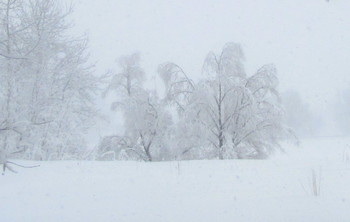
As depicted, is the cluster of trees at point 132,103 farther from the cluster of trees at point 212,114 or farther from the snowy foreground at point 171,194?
the snowy foreground at point 171,194

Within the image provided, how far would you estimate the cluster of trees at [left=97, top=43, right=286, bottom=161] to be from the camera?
1603 centimetres

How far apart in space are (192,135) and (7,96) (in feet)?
27.7

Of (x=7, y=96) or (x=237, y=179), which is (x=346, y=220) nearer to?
(x=237, y=179)

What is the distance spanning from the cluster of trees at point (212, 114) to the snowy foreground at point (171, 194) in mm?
7974

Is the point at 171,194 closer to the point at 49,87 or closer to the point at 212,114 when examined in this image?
the point at 49,87

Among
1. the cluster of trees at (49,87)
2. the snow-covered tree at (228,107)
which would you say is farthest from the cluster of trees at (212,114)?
the cluster of trees at (49,87)

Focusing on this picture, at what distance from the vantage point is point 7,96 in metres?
10.4

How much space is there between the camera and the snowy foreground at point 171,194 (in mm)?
5137

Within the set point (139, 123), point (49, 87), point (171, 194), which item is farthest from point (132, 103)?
point (171, 194)

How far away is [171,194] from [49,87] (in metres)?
8.25

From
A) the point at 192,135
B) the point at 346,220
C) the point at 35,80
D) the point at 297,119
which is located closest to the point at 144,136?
the point at 192,135

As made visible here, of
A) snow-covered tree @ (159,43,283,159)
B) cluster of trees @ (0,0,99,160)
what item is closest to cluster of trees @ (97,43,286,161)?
snow-covered tree @ (159,43,283,159)

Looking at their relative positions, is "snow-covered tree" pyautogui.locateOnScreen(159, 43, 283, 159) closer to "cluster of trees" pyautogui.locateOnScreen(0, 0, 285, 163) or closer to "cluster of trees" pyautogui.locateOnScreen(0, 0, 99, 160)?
"cluster of trees" pyautogui.locateOnScreen(0, 0, 285, 163)

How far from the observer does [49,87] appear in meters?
12.6
